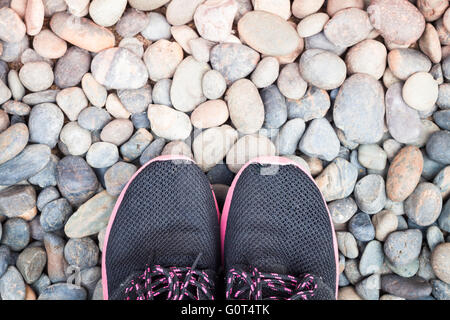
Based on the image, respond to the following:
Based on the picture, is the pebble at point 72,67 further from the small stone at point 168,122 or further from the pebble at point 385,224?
the pebble at point 385,224

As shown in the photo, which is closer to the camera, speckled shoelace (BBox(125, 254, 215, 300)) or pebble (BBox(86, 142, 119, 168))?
speckled shoelace (BBox(125, 254, 215, 300))

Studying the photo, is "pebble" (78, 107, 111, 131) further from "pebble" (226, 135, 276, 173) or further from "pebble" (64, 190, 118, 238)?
Result: "pebble" (226, 135, 276, 173)

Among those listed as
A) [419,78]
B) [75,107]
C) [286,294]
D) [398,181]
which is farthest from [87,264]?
[419,78]

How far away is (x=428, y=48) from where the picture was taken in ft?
3.64

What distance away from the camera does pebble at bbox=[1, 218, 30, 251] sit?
3.79 ft

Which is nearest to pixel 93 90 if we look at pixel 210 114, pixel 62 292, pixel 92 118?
pixel 92 118

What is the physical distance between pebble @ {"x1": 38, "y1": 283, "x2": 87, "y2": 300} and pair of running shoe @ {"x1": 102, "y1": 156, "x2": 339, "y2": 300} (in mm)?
90

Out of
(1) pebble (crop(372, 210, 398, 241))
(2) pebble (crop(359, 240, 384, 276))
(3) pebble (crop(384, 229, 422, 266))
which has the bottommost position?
(2) pebble (crop(359, 240, 384, 276))

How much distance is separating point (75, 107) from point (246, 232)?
568mm

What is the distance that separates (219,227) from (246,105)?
0.34 m

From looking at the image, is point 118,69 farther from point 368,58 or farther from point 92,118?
point 368,58

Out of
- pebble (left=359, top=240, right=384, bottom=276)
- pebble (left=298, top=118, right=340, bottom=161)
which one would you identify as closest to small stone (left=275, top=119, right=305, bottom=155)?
pebble (left=298, top=118, right=340, bottom=161)

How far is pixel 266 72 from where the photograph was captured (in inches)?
44.3
